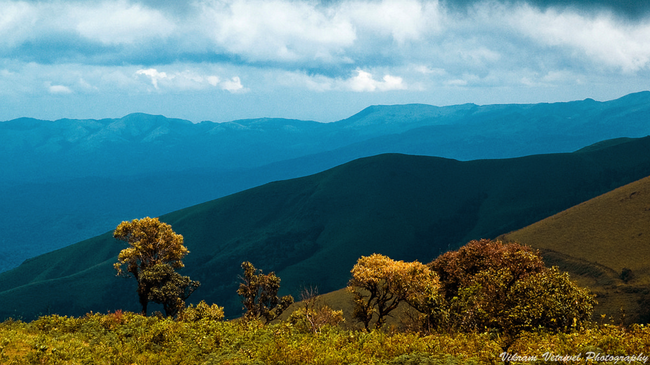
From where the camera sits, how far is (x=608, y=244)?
94562 millimetres

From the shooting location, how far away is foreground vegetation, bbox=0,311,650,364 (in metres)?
20.1

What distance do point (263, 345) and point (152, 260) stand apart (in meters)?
26.7

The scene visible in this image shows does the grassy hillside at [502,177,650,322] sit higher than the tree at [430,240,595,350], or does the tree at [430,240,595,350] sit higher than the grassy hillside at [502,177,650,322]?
the tree at [430,240,595,350]

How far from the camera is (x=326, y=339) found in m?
26.1

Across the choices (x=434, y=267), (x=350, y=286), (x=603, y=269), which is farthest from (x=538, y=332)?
(x=603, y=269)

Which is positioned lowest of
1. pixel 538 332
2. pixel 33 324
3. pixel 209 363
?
pixel 538 332

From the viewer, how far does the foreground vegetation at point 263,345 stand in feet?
65.8

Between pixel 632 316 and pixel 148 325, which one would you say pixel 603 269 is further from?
pixel 148 325

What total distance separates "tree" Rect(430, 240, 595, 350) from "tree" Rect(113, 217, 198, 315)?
1053 inches

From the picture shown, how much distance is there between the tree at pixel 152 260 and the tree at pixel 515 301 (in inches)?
1053

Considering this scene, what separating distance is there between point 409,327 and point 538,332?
1318 cm

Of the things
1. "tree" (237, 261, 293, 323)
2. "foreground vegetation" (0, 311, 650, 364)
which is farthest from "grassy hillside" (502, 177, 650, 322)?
"foreground vegetation" (0, 311, 650, 364)

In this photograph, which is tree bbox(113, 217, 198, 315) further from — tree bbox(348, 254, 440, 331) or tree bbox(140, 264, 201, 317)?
tree bbox(348, 254, 440, 331)

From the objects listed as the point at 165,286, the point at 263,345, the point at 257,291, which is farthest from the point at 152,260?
the point at 263,345
